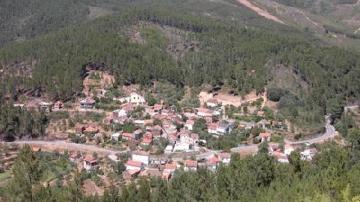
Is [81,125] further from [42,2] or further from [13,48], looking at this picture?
[42,2]

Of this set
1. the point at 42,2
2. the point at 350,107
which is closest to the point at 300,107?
the point at 350,107

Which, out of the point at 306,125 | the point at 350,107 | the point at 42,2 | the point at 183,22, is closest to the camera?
the point at 306,125

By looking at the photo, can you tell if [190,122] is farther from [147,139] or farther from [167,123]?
[147,139]

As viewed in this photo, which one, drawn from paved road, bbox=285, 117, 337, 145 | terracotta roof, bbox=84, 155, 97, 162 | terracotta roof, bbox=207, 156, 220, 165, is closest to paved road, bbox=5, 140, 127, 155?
terracotta roof, bbox=84, 155, 97, 162

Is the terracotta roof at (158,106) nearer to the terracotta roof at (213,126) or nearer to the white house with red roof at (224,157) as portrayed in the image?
the terracotta roof at (213,126)

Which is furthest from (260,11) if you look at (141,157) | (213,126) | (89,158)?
→ (89,158)

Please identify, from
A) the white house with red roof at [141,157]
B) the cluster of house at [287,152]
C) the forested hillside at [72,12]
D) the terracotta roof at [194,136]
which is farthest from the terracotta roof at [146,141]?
the forested hillside at [72,12]

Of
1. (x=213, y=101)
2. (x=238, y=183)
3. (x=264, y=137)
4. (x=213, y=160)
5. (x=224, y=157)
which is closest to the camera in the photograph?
(x=238, y=183)

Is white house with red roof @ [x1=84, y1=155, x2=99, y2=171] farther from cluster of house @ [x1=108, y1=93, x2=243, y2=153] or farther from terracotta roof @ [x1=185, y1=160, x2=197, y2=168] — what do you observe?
terracotta roof @ [x1=185, y1=160, x2=197, y2=168]
